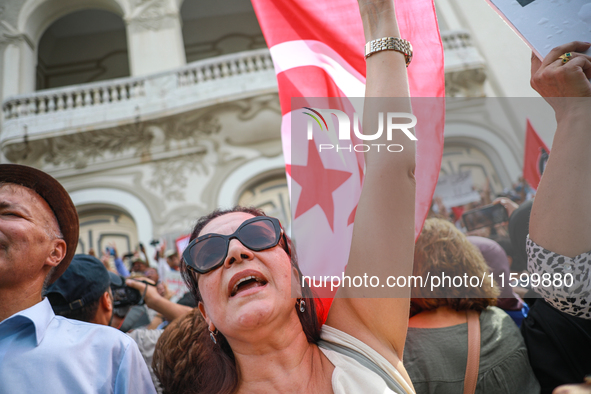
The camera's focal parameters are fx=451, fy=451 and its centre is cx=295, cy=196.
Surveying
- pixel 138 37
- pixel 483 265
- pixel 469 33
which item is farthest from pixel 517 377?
pixel 138 37

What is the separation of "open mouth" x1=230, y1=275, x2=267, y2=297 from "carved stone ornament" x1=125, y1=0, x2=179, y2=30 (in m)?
8.49

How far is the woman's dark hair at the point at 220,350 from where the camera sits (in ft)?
4.26

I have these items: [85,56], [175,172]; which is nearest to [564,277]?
[175,172]

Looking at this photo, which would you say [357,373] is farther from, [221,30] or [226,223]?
[221,30]

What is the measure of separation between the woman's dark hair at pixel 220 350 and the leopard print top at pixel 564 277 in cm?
63

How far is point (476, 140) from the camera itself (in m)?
7.91

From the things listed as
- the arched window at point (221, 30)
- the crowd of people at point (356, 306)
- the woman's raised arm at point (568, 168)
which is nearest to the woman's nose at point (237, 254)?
the crowd of people at point (356, 306)

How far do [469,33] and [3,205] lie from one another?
28.7 feet

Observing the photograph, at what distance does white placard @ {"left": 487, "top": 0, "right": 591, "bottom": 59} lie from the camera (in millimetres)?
1210

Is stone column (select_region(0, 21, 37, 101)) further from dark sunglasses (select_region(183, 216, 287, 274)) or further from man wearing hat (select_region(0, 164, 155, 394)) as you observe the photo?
dark sunglasses (select_region(183, 216, 287, 274))

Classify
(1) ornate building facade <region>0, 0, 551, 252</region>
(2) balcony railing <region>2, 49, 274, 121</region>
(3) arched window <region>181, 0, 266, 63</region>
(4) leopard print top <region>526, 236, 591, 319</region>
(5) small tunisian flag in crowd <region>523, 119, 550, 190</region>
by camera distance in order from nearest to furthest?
(4) leopard print top <region>526, 236, 591, 319</region>
(5) small tunisian flag in crowd <region>523, 119, 550, 190</region>
(1) ornate building facade <region>0, 0, 551, 252</region>
(2) balcony railing <region>2, 49, 274, 121</region>
(3) arched window <region>181, 0, 266, 63</region>

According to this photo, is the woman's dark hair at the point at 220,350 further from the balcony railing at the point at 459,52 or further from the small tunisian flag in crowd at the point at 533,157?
the balcony railing at the point at 459,52

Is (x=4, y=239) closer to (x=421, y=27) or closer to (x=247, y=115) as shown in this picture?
(x=421, y=27)

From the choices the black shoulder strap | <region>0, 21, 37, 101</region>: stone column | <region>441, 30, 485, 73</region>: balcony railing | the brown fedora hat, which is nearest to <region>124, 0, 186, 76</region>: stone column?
<region>0, 21, 37, 101</region>: stone column
